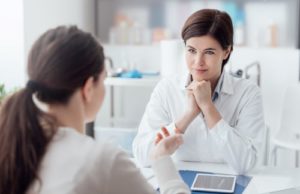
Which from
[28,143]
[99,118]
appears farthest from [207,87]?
[99,118]

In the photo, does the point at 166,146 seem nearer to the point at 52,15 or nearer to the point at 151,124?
the point at 151,124

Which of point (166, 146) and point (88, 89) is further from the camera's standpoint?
point (166, 146)

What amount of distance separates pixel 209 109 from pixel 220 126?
8 cm

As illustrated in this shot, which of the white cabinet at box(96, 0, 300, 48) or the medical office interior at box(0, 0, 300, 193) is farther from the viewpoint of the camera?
the white cabinet at box(96, 0, 300, 48)

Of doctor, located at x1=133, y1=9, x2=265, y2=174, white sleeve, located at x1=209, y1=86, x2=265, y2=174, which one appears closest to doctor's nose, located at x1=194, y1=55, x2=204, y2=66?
doctor, located at x1=133, y1=9, x2=265, y2=174

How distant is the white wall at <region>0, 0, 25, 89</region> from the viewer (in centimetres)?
297

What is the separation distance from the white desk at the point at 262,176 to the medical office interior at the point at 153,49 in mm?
997

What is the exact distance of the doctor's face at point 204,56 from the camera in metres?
1.85

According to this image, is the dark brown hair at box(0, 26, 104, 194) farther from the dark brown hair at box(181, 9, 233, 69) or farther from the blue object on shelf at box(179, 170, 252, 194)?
the dark brown hair at box(181, 9, 233, 69)

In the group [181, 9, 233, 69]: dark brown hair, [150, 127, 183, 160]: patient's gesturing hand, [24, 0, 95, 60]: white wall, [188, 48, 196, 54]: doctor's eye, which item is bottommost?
[150, 127, 183, 160]: patient's gesturing hand

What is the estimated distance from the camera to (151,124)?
75.4 inches

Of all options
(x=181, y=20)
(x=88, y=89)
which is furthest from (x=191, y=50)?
(x=181, y=20)

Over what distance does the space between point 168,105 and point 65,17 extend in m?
1.79

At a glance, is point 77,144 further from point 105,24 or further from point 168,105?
point 105,24
